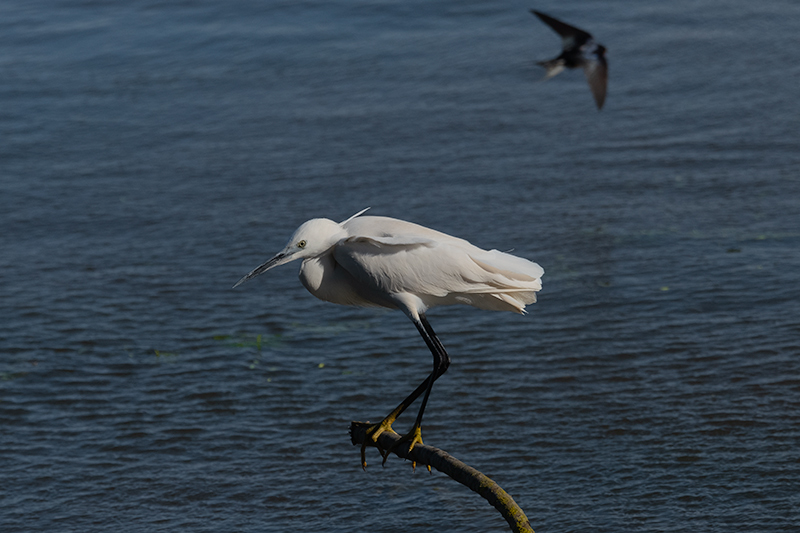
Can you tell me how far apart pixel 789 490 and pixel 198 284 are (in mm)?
4743

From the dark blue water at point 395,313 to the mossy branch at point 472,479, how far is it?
1.79 metres

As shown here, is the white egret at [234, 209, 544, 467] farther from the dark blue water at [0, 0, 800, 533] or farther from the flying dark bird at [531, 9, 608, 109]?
the flying dark bird at [531, 9, 608, 109]

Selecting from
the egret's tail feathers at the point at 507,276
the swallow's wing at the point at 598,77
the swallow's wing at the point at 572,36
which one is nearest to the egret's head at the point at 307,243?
the egret's tail feathers at the point at 507,276

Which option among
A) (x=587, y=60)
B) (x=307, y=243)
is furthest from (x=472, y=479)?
(x=587, y=60)

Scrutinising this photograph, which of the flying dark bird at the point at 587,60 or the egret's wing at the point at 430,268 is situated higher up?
the flying dark bird at the point at 587,60

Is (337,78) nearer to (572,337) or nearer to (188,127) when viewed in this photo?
(188,127)

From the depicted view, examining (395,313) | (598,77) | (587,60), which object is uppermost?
(587,60)

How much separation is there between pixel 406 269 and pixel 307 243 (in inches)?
16.5

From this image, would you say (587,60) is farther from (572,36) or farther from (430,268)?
(430,268)

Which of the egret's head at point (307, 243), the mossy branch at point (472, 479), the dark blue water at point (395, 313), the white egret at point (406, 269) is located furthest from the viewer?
the dark blue water at point (395, 313)

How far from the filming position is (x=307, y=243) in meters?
3.62

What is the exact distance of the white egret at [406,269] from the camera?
380cm

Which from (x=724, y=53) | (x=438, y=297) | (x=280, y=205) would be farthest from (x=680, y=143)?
(x=438, y=297)

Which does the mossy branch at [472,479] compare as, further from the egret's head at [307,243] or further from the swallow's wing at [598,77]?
the swallow's wing at [598,77]
